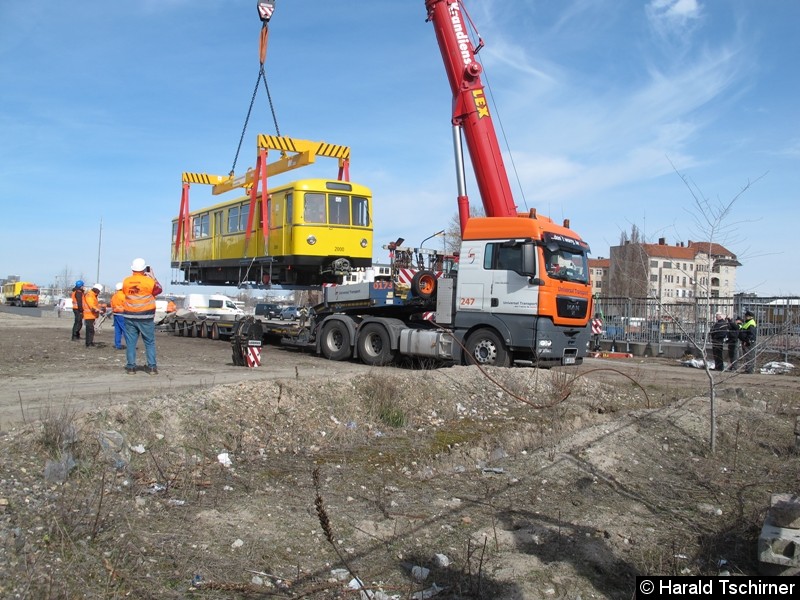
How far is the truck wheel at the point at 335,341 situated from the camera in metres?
15.7

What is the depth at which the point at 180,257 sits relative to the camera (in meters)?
22.4

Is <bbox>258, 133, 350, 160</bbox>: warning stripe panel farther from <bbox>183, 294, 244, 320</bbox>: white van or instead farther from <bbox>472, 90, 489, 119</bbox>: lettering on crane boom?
<bbox>183, 294, 244, 320</bbox>: white van

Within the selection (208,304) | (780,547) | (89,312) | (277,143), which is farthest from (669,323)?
(208,304)

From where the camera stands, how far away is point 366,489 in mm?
5664

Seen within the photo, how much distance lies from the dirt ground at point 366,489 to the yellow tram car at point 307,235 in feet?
22.7

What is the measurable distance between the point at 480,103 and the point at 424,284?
4024 mm

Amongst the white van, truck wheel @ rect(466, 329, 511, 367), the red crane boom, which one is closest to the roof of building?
truck wheel @ rect(466, 329, 511, 367)

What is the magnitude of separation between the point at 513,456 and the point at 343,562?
150 inches

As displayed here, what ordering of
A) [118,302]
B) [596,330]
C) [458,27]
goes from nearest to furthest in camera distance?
[118,302] < [458,27] < [596,330]

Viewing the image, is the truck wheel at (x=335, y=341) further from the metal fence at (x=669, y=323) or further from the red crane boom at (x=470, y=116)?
the metal fence at (x=669, y=323)

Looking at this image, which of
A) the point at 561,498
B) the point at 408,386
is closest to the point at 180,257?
the point at 408,386

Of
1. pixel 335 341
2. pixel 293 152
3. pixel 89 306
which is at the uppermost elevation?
pixel 293 152

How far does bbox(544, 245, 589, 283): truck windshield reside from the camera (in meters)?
12.3

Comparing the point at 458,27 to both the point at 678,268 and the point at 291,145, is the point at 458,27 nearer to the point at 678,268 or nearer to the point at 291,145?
the point at 291,145
